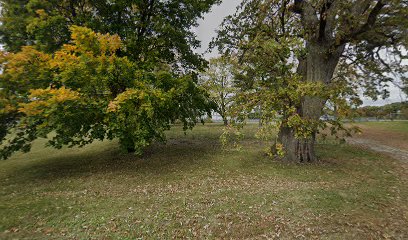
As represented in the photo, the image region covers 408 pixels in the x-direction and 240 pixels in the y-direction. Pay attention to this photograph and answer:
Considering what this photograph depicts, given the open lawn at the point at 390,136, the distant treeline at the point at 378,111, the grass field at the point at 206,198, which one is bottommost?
the grass field at the point at 206,198

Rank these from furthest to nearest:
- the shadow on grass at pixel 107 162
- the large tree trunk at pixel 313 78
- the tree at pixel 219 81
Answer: the tree at pixel 219 81 < the shadow on grass at pixel 107 162 < the large tree trunk at pixel 313 78

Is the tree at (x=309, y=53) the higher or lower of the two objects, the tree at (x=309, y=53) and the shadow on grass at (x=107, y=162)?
the higher

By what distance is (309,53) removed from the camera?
10.3m

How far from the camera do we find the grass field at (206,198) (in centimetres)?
583

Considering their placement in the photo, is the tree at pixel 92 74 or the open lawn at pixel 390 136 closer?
the tree at pixel 92 74

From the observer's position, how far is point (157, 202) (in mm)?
7344

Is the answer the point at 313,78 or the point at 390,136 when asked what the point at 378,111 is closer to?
the point at 313,78

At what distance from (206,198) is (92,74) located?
638cm

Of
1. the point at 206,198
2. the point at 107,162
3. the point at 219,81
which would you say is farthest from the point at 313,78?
the point at 219,81

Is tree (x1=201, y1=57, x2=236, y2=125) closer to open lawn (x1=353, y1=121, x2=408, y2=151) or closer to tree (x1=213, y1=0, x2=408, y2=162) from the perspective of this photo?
open lawn (x1=353, y1=121, x2=408, y2=151)

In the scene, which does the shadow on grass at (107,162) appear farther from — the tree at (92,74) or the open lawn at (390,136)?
the open lawn at (390,136)

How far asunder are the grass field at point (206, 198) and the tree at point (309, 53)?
1.81 metres

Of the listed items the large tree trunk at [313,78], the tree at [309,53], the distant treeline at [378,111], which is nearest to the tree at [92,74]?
the tree at [309,53]

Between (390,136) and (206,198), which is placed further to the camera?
(390,136)
